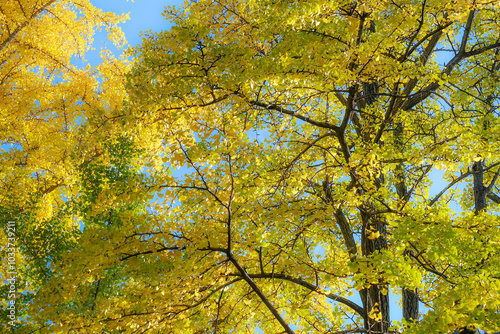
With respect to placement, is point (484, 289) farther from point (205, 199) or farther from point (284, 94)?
point (284, 94)

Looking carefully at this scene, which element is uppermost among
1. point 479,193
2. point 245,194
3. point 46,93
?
point 46,93

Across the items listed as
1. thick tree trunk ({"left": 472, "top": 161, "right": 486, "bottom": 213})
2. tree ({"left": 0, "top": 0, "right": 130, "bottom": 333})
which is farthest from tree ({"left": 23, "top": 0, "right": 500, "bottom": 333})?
tree ({"left": 0, "top": 0, "right": 130, "bottom": 333})

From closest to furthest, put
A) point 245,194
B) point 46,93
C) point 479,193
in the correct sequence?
point 245,194 < point 479,193 < point 46,93

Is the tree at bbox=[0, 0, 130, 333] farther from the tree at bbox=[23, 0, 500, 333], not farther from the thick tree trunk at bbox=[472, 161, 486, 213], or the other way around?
the thick tree trunk at bbox=[472, 161, 486, 213]

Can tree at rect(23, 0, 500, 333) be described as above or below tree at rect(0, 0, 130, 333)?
below

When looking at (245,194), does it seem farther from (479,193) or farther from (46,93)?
(46,93)

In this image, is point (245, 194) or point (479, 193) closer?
point (245, 194)

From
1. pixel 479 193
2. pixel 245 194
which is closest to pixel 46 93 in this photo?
pixel 245 194

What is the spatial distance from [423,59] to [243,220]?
139 inches

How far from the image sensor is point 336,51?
10.9ft

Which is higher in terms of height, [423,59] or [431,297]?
[423,59]

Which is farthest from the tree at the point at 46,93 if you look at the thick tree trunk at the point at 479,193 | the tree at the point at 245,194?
the thick tree trunk at the point at 479,193

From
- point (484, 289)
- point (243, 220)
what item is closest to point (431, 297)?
point (484, 289)

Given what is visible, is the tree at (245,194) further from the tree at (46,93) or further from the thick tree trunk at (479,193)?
the tree at (46,93)
